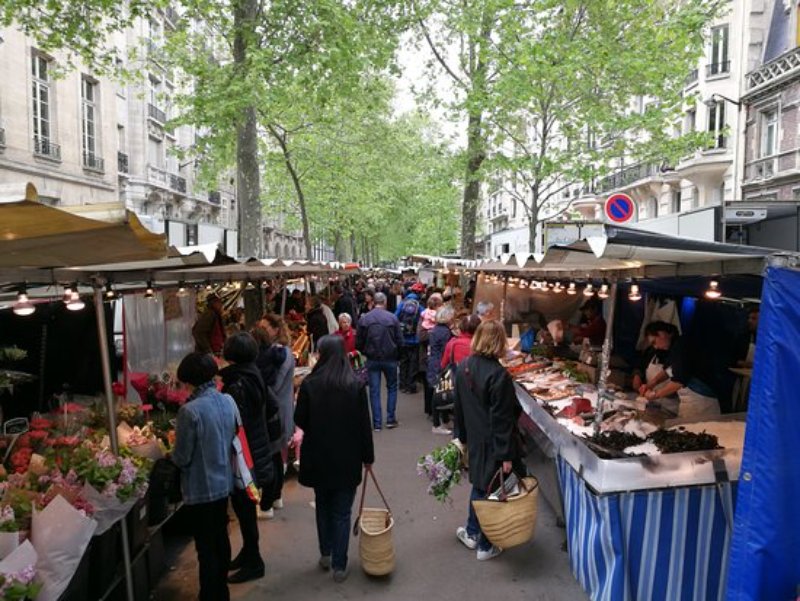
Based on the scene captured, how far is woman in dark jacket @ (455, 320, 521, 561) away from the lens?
14.5 ft

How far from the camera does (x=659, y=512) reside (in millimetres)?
3707

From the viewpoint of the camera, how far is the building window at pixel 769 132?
21672mm

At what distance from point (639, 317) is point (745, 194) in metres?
17.4

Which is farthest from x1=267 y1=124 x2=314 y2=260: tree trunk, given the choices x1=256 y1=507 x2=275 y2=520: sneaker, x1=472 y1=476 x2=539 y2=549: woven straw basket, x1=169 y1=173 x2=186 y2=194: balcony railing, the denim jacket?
x1=472 y1=476 x2=539 y2=549: woven straw basket

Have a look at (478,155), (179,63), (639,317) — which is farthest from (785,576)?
(478,155)

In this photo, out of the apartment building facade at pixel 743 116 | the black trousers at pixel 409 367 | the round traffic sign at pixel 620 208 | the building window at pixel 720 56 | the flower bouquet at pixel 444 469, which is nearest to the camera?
the flower bouquet at pixel 444 469

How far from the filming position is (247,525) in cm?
436

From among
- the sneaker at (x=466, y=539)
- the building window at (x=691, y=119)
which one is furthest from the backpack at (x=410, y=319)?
the building window at (x=691, y=119)

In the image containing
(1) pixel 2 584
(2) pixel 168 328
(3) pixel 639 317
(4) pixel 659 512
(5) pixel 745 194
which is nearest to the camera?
(1) pixel 2 584

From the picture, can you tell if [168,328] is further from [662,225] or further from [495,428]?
[662,225]

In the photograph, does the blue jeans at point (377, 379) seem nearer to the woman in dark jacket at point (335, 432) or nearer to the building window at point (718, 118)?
the woman in dark jacket at point (335, 432)

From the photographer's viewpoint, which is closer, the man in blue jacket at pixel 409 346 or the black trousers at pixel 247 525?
the black trousers at pixel 247 525

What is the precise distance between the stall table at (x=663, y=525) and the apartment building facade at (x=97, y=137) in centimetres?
837

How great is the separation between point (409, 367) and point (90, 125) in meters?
18.6
